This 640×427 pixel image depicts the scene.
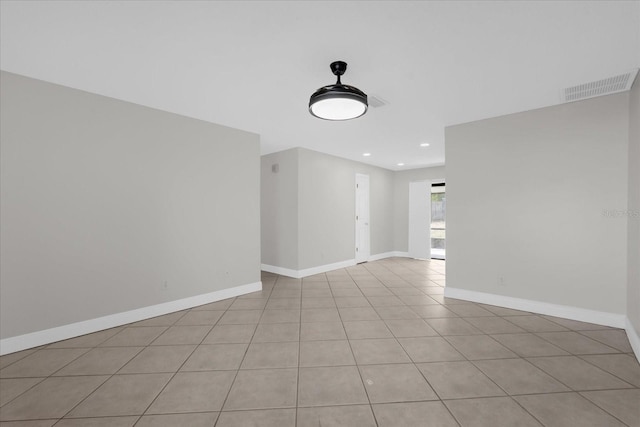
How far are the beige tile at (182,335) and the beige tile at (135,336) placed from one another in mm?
84

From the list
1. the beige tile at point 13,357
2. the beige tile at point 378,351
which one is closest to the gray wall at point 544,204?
the beige tile at point 378,351

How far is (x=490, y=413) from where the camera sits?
1788 mm

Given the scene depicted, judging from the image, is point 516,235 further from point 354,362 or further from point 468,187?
point 354,362

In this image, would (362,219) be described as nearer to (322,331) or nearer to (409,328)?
(409,328)

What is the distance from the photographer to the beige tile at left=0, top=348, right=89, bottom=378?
88.2 inches

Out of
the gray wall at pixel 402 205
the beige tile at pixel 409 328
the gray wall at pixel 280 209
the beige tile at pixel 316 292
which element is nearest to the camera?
the beige tile at pixel 409 328

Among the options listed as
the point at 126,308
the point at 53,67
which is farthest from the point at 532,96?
the point at 126,308

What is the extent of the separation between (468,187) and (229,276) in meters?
3.96

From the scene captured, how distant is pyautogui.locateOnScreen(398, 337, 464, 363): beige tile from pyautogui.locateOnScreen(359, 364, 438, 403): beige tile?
222 mm

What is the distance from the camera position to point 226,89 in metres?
2.98

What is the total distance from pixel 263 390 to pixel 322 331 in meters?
1.12

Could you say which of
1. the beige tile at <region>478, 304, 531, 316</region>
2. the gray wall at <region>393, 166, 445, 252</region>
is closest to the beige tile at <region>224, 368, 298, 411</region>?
the beige tile at <region>478, 304, 531, 316</region>

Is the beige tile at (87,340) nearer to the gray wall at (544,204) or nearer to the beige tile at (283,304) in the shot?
the beige tile at (283,304)

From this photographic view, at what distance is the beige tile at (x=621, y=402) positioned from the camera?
5.72 feet
